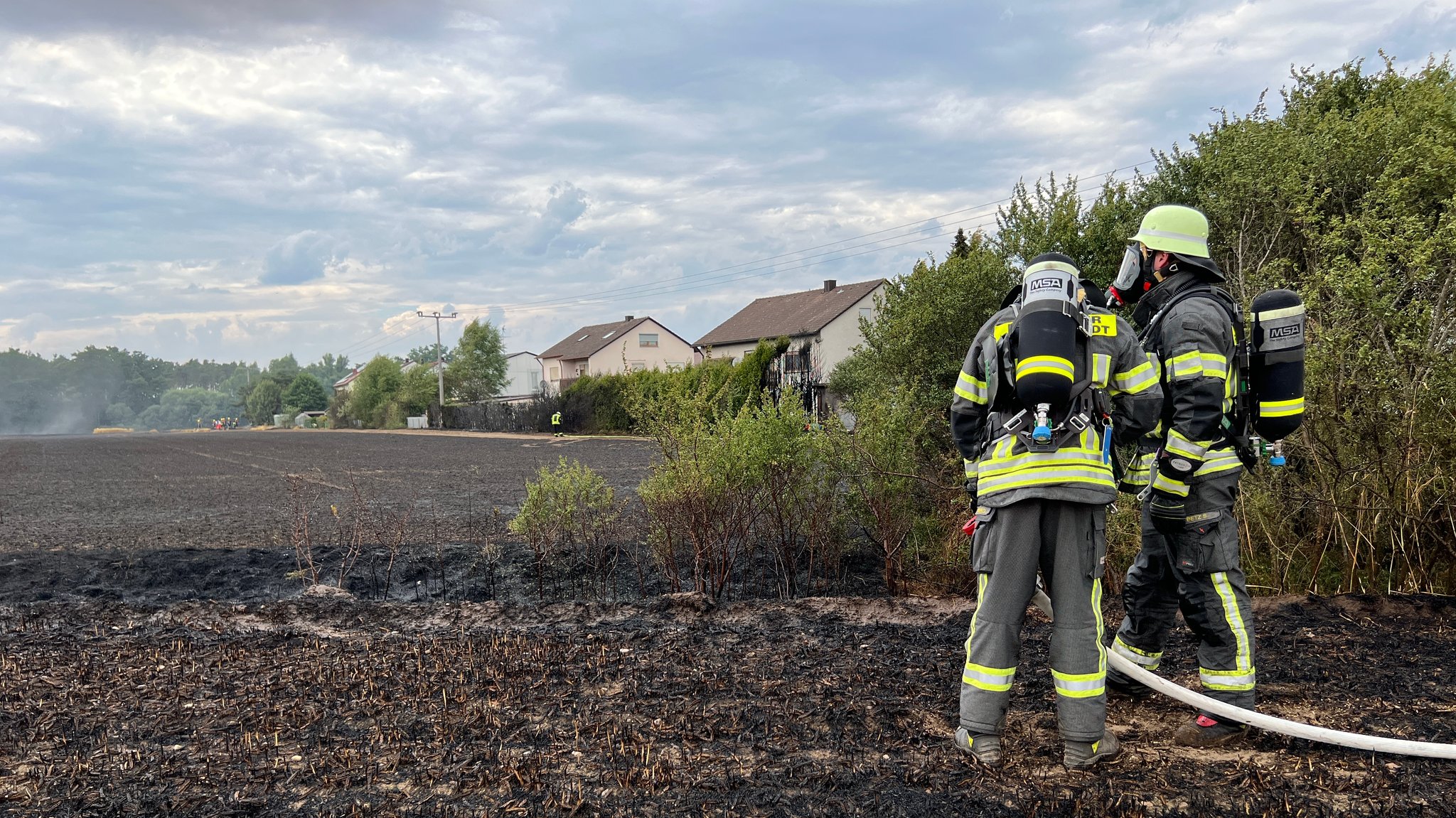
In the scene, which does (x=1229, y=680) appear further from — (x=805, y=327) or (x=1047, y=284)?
(x=805, y=327)

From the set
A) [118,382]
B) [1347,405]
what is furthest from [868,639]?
[118,382]

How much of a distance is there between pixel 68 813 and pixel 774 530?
6.07 m

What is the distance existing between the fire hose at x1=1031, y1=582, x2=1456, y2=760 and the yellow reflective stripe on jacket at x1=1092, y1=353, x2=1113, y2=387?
0.93 meters

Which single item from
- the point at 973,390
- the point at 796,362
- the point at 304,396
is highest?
the point at 304,396

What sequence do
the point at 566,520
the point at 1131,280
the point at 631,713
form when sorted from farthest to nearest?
the point at 566,520 → the point at 1131,280 → the point at 631,713

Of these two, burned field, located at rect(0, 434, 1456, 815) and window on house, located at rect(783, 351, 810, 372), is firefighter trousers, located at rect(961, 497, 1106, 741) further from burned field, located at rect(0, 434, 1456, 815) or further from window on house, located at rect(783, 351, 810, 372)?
window on house, located at rect(783, 351, 810, 372)

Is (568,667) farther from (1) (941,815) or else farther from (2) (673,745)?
(1) (941,815)

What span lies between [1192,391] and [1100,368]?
594mm

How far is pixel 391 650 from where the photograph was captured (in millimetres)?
5645

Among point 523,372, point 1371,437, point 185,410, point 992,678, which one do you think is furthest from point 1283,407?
point 185,410

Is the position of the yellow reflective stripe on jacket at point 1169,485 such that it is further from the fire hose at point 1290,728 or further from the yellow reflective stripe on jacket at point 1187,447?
the fire hose at point 1290,728

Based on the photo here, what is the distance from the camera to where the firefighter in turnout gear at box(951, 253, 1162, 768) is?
3574 mm

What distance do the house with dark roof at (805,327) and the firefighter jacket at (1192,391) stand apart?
116ft

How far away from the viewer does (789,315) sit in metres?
51.2
